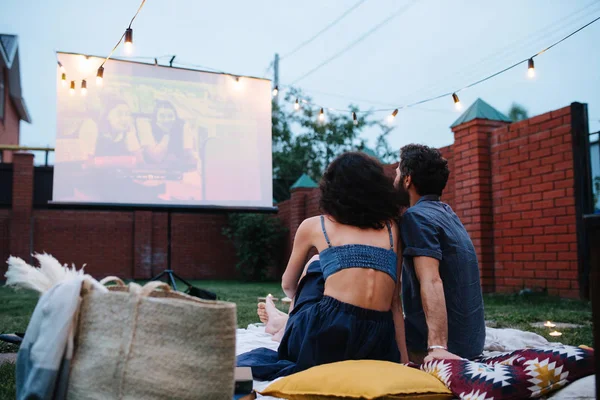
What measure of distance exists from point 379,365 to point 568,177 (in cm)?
419

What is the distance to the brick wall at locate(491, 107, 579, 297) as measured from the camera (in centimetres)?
504

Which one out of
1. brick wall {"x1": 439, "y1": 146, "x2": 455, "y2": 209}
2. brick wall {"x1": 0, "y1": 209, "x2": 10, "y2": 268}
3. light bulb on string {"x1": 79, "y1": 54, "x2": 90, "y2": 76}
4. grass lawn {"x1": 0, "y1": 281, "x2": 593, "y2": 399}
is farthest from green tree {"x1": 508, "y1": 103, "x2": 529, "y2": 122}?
light bulb on string {"x1": 79, "y1": 54, "x2": 90, "y2": 76}

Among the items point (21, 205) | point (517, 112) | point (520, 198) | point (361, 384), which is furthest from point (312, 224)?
point (517, 112)

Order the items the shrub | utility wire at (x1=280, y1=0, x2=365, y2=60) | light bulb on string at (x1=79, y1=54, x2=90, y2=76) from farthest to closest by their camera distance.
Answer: utility wire at (x1=280, y1=0, x2=365, y2=60) → the shrub → light bulb on string at (x1=79, y1=54, x2=90, y2=76)

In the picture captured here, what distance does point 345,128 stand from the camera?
1880 centimetres

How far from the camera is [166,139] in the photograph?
22.7ft

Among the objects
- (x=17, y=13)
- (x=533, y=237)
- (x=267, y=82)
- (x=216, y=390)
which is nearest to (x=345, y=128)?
(x=267, y=82)

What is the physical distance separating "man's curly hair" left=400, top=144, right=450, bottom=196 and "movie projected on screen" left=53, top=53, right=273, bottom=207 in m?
5.06

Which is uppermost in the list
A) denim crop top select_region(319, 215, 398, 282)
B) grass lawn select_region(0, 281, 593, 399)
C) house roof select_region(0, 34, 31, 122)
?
house roof select_region(0, 34, 31, 122)

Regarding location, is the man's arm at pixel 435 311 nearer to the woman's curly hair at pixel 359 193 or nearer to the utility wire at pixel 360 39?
the woman's curly hair at pixel 359 193

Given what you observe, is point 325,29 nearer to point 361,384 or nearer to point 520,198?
point 520,198

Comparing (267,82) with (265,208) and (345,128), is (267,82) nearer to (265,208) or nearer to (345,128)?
(265,208)

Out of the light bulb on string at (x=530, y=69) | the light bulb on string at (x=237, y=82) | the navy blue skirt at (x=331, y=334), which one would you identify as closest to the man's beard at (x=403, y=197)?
the navy blue skirt at (x=331, y=334)

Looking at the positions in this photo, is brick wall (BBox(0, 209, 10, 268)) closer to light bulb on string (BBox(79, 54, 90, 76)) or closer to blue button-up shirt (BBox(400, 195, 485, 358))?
light bulb on string (BBox(79, 54, 90, 76))
